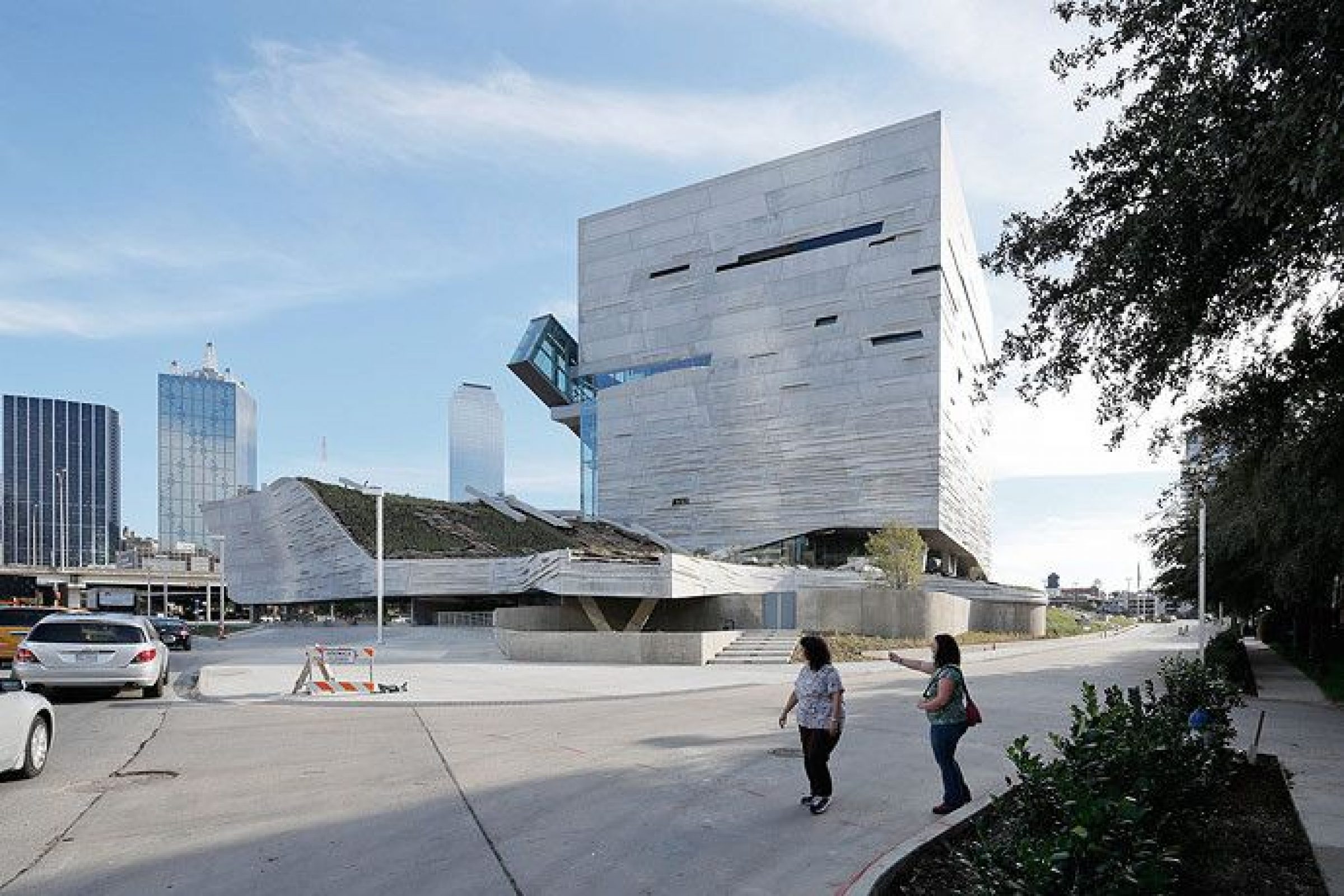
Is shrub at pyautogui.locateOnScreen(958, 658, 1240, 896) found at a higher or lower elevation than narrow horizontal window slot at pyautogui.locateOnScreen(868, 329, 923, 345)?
lower

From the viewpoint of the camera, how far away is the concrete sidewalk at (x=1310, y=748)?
288 inches

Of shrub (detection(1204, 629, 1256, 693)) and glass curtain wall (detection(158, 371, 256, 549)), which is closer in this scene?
shrub (detection(1204, 629, 1256, 693))

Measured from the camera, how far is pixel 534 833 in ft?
24.9

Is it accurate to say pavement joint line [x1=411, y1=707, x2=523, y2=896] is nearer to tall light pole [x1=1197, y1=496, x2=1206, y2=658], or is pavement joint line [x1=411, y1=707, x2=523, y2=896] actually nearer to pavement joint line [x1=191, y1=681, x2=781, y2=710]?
pavement joint line [x1=191, y1=681, x2=781, y2=710]

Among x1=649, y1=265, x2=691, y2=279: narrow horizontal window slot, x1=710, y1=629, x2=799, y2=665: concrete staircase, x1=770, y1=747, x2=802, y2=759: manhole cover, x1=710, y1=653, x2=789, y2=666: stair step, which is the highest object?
x1=649, y1=265, x2=691, y2=279: narrow horizontal window slot

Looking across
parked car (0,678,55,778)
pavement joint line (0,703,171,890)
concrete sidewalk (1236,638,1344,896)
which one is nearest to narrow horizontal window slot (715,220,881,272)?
concrete sidewalk (1236,638,1344,896)

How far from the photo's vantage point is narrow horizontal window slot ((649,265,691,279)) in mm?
74938

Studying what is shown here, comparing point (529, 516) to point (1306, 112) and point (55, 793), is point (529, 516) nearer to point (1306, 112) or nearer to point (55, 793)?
point (55, 793)

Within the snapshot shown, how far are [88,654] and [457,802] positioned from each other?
35.9 feet

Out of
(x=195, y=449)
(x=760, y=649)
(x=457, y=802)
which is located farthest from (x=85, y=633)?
(x=195, y=449)

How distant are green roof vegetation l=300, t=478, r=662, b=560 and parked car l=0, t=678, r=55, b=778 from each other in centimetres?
4537

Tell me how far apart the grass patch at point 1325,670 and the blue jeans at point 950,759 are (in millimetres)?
17288

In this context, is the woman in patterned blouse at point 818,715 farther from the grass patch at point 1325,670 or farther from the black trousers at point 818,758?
the grass patch at point 1325,670

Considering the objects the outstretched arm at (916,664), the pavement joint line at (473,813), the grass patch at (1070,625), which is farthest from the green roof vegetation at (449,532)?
the outstretched arm at (916,664)
